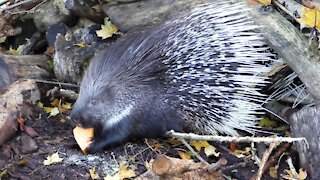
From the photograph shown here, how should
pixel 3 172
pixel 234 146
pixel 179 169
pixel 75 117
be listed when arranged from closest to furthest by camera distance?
pixel 179 169
pixel 3 172
pixel 75 117
pixel 234 146

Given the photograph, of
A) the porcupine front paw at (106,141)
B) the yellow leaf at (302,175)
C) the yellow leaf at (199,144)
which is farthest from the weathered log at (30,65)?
the yellow leaf at (302,175)

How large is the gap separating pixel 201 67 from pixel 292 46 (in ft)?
1.33

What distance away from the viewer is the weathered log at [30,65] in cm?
290

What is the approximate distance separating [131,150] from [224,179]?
448 millimetres

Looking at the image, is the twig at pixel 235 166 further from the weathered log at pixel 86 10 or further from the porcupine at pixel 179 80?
the weathered log at pixel 86 10

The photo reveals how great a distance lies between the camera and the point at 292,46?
2420 millimetres

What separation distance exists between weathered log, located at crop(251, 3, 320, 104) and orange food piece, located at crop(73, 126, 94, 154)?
2.95ft

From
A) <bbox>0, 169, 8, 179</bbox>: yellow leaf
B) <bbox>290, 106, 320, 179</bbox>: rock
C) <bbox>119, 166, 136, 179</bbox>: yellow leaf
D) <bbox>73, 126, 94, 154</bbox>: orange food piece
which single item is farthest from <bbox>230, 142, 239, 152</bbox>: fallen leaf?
<bbox>0, 169, 8, 179</bbox>: yellow leaf

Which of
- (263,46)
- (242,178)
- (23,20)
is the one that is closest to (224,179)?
(242,178)

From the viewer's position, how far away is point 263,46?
2648mm

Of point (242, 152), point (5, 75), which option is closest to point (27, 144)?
point (5, 75)

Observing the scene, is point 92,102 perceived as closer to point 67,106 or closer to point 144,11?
point 67,106

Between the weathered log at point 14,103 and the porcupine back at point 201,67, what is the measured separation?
31cm

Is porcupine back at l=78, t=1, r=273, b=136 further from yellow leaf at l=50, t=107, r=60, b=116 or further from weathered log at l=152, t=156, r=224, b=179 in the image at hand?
weathered log at l=152, t=156, r=224, b=179
